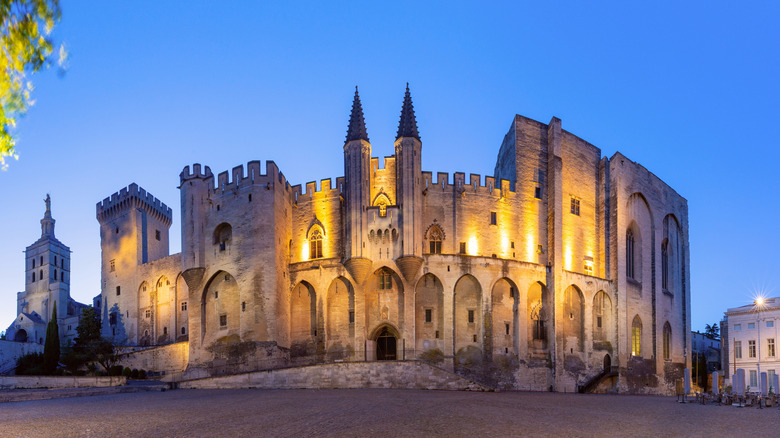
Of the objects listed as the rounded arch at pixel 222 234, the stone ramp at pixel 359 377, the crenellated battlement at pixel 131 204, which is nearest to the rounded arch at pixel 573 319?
the stone ramp at pixel 359 377

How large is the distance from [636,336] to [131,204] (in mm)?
43460

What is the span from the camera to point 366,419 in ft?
51.0

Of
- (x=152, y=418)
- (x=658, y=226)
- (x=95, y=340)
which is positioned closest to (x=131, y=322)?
(x=95, y=340)

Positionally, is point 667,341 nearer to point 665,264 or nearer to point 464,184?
point 665,264

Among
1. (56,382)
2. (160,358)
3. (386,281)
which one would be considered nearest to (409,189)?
(386,281)

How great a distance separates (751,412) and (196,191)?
3206 cm

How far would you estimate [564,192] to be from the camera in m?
42.3

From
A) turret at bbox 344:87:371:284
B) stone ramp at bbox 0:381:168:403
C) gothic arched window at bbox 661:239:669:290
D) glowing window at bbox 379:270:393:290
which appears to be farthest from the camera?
gothic arched window at bbox 661:239:669:290

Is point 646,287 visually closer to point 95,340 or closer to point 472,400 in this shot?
point 472,400

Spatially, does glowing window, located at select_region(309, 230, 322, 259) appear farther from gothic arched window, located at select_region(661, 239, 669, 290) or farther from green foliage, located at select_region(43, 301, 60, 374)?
gothic arched window, located at select_region(661, 239, 669, 290)

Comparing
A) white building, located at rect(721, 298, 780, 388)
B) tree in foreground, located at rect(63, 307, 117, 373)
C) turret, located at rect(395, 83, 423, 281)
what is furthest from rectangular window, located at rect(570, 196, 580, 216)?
tree in foreground, located at rect(63, 307, 117, 373)

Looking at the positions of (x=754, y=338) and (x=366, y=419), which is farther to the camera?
(x=754, y=338)

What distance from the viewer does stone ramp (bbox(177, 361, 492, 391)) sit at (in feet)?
95.5

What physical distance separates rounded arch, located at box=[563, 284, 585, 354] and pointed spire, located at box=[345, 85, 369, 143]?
1623 cm
